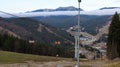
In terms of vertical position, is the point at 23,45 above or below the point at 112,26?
below

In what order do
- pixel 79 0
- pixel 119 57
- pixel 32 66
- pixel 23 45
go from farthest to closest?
1. pixel 23 45
2. pixel 119 57
3. pixel 32 66
4. pixel 79 0

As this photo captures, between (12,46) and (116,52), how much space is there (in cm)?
6417

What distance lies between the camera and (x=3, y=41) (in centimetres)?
13100

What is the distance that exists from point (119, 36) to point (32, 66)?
21215 mm

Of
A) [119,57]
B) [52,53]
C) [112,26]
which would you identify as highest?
[112,26]

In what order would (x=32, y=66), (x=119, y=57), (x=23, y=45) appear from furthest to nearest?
(x=23, y=45) < (x=119, y=57) < (x=32, y=66)

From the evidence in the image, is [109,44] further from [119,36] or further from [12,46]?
[12,46]

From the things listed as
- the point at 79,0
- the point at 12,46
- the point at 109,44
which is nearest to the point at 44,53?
the point at 12,46

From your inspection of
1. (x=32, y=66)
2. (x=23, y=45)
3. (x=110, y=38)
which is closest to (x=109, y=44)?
(x=110, y=38)

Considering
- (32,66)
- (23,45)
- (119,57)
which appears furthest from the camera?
(23,45)

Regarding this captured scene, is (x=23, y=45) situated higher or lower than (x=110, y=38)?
lower

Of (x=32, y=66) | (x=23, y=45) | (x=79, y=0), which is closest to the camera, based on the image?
(x=79, y=0)

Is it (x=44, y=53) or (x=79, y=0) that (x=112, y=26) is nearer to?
(x=79, y=0)

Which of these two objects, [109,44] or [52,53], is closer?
[109,44]
